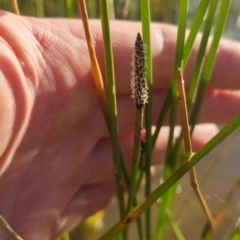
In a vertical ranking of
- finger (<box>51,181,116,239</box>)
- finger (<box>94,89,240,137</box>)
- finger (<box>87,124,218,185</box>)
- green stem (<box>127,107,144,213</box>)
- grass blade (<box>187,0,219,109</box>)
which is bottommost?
finger (<box>51,181,116,239</box>)

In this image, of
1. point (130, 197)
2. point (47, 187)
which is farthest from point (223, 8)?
point (47, 187)

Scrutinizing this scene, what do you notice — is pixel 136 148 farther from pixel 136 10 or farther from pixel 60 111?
pixel 136 10

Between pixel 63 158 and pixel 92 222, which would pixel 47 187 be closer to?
pixel 63 158

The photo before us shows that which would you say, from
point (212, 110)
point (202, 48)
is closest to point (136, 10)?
point (212, 110)

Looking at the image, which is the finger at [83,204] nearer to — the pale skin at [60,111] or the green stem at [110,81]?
the pale skin at [60,111]

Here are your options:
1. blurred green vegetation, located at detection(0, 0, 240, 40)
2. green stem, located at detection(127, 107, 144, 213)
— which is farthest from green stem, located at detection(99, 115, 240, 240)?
blurred green vegetation, located at detection(0, 0, 240, 40)

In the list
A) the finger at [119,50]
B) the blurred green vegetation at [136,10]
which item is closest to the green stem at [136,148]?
the finger at [119,50]

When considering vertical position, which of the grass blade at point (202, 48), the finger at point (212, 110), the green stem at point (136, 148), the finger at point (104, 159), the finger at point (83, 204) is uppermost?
the grass blade at point (202, 48)

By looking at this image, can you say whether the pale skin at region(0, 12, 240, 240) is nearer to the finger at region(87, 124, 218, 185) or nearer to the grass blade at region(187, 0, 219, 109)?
the finger at region(87, 124, 218, 185)
